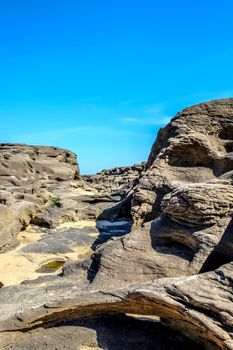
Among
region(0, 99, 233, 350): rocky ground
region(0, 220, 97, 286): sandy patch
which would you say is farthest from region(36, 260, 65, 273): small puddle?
region(0, 220, 97, 286): sandy patch

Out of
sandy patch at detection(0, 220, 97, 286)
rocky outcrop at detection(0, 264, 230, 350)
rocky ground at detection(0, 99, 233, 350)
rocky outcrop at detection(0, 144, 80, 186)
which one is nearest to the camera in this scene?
rocky outcrop at detection(0, 264, 230, 350)

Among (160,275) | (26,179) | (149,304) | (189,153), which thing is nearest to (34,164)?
(26,179)

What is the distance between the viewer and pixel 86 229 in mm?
15516

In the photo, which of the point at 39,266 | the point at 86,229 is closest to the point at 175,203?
the point at 39,266

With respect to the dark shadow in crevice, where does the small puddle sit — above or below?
below

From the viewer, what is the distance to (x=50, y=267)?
10.8m

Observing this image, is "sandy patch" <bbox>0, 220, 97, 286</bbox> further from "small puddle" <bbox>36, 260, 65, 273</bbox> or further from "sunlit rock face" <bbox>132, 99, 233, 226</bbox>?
"sunlit rock face" <bbox>132, 99, 233, 226</bbox>

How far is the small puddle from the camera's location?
34.4 ft

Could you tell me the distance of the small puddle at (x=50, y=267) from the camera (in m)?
10.5

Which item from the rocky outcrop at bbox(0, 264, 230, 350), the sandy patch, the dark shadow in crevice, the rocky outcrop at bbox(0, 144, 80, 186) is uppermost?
the rocky outcrop at bbox(0, 144, 80, 186)

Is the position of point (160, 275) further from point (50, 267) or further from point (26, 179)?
point (26, 179)

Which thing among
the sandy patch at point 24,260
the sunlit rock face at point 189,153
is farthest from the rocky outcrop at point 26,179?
the sunlit rock face at point 189,153

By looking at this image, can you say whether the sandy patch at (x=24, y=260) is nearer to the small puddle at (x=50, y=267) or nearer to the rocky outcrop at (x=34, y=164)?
the small puddle at (x=50, y=267)

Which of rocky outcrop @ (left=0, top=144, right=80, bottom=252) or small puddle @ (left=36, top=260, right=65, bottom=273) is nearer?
small puddle @ (left=36, top=260, right=65, bottom=273)
